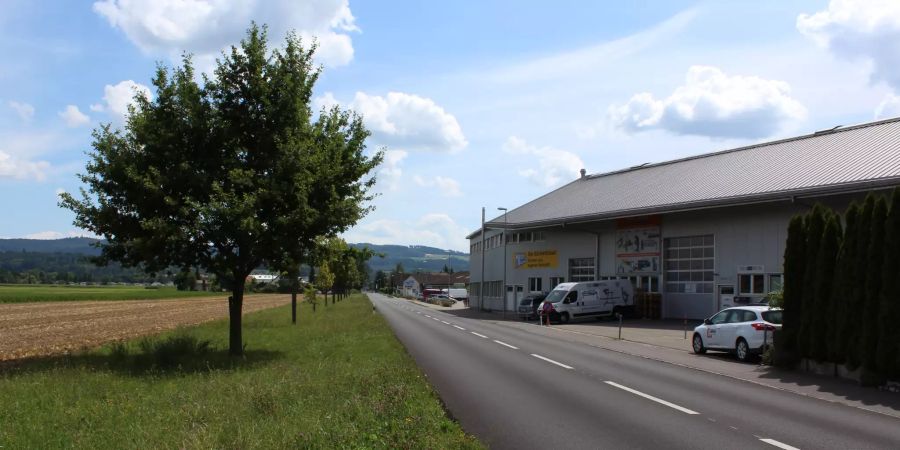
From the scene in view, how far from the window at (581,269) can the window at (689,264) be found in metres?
7.46

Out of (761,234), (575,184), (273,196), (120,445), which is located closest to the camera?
(120,445)

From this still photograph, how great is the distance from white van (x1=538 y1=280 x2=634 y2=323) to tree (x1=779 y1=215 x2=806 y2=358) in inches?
884

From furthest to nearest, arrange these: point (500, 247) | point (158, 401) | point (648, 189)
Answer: point (500, 247) → point (648, 189) → point (158, 401)

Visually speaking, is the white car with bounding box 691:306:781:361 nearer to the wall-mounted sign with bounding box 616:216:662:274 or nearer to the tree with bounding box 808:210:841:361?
the tree with bounding box 808:210:841:361

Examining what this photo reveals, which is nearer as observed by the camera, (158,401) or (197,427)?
(197,427)

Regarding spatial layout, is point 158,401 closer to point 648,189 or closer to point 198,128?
point 198,128

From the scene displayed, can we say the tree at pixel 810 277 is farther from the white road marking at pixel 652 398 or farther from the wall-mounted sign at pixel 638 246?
the wall-mounted sign at pixel 638 246

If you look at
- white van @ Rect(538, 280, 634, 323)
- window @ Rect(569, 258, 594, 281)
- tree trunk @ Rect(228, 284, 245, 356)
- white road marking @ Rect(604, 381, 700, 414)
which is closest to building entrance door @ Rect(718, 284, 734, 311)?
white van @ Rect(538, 280, 634, 323)

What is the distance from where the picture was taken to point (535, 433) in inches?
332


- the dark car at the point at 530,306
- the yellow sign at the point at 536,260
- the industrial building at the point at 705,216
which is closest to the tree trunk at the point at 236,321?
the industrial building at the point at 705,216

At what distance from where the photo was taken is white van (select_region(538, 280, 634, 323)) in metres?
39.4

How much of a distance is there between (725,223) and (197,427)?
32.7m

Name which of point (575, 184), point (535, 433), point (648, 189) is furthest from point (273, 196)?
point (575, 184)

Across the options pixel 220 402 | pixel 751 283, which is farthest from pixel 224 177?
pixel 751 283
